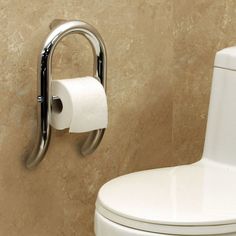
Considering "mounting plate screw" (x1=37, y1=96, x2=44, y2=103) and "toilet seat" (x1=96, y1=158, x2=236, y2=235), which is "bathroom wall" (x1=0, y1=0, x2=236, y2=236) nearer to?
"mounting plate screw" (x1=37, y1=96, x2=44, y2=103)

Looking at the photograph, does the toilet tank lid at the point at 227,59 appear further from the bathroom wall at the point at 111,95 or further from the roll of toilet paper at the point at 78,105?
the roll of toilet paper at the point at 78,105

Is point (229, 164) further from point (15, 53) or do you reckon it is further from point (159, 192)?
point (15, 53)

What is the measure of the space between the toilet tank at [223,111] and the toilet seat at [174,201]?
0.32ft

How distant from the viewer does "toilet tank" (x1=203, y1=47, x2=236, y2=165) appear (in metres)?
1.55

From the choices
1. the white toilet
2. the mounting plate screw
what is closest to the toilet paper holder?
the mounting plate screw

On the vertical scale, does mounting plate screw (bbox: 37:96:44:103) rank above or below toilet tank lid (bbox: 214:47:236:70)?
below

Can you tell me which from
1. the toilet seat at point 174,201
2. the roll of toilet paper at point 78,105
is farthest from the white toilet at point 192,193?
the roll of toilet paper at point 78,105

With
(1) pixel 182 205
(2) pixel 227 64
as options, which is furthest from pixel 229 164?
(1) pixel 182 205

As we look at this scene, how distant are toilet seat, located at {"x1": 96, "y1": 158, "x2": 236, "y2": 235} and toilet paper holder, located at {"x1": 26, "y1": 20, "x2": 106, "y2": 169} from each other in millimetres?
232

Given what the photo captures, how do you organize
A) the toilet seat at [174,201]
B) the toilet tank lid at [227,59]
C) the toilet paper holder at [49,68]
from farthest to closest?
the toilet tank lid at [227,59]
the toilet paper holder at [49,68]
the toilet seat at [174,201]

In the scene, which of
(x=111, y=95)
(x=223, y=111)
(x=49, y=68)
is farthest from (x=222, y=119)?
(x=49, y=68)

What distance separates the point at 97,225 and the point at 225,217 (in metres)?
0.29

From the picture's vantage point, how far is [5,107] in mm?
1442

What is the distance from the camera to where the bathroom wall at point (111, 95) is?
146 centimetres
